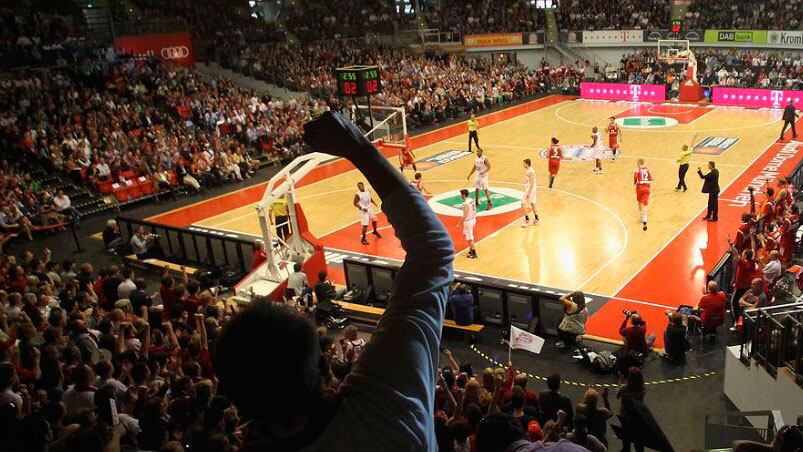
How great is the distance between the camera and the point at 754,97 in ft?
104

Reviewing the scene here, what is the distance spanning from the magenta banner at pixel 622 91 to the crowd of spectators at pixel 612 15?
272 inches

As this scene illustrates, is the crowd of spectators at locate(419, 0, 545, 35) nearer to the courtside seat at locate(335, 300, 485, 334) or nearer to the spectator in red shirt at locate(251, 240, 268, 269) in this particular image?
the spectator in red shirt at locate(251, 240, 268, 269)

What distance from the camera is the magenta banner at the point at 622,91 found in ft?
114

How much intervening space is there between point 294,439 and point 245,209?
19956 millimetres

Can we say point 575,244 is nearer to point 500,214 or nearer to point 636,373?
point 500,214

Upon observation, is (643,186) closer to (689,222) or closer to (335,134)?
(689,222)

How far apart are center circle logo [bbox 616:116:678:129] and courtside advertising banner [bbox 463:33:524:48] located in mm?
14468

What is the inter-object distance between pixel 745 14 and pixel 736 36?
206 centimetres

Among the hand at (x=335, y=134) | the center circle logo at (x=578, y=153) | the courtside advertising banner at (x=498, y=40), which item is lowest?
the center circle logo at (x=578, y=153)

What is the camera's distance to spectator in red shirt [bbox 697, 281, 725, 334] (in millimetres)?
10344

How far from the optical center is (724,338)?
35.1ft

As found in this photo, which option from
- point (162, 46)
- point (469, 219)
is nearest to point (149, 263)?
point (469, 219)

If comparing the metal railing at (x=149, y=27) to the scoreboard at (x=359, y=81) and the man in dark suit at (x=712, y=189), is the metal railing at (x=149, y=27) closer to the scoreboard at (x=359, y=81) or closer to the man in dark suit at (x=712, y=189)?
the scoreboard at (x=359, y=81)

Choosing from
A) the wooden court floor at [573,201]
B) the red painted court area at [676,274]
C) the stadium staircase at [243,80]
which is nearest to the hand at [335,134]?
the red painted court area at [676,274]
